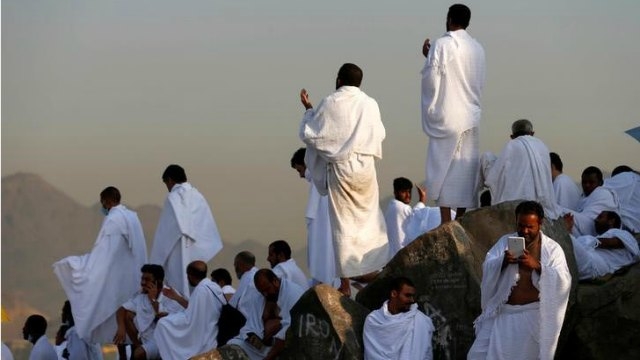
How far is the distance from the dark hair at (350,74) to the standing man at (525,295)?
11.9 ft

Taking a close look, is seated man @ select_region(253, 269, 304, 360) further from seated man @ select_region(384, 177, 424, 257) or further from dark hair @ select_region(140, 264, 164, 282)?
seated man @ select_region(384, 177, 424, 257)

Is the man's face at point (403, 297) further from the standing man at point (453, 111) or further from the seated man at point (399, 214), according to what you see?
the seated man at point (399, 214)

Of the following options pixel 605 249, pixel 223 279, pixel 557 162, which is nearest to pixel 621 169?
pixel 557 162

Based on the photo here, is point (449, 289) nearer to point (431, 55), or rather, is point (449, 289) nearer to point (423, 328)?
point (423, 328)

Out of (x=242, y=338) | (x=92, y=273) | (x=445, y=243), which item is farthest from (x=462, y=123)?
(x=92, y=273)

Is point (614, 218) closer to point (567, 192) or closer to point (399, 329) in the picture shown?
point (567, 192)

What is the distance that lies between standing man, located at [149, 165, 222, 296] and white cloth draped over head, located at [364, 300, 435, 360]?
15.6ft

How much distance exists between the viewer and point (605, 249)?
19406mm

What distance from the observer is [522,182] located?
63.2 ft

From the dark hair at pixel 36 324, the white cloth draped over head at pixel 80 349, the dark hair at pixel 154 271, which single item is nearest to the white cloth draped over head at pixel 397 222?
the dark hair at pixel 154 271

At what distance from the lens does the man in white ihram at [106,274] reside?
22203mm

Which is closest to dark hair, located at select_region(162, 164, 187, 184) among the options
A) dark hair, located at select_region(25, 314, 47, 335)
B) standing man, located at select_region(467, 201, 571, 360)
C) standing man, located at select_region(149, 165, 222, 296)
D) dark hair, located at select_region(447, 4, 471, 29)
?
standing man, located at select_region(149, 165, 222, 296)

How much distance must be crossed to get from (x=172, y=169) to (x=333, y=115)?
133 inches

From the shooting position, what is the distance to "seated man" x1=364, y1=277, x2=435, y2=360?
57.0 ft
